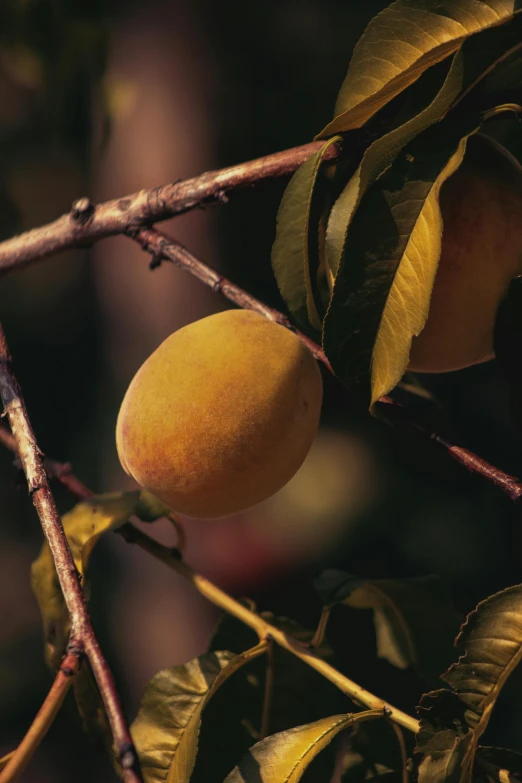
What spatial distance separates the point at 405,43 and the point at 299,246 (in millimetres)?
162

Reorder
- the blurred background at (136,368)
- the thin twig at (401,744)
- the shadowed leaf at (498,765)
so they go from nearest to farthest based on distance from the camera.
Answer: the shadowed leaf at (498,765) < the thin twig at (401,744) < the blurred background at (136,368)

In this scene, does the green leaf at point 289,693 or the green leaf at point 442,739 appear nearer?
the green leaf at point 442,739

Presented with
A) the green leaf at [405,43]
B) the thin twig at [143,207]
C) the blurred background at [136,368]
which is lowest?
the blurred background at [136,368]

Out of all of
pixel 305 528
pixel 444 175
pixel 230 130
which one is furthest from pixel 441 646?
pixel 230 130

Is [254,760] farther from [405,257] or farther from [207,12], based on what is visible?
[207,12]

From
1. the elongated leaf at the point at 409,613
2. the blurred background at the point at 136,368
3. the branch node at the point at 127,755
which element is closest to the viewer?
the branch node at the point at 127,755

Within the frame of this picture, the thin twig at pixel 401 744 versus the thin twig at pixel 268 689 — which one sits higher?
the thin twig at pixel 268 689

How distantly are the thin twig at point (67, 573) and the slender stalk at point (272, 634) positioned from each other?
17 cm

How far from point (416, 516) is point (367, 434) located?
0.31m

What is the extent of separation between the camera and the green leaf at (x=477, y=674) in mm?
548

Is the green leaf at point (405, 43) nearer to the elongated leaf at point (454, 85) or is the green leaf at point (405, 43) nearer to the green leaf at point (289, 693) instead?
the elongated leaf at point (454, 85)

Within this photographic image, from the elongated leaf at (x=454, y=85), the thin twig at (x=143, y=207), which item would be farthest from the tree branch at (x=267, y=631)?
the elongated leaf at (x=454, y=85)

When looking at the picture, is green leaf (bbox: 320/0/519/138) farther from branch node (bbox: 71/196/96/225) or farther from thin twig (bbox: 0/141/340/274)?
branch node (bbox: 71/196/96/225)

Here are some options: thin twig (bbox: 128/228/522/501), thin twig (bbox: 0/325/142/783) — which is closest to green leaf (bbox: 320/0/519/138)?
thin twig (bbox: 128/228/522/501)
